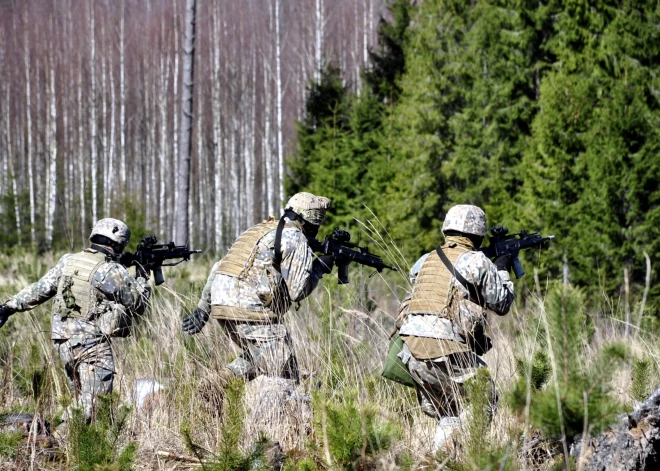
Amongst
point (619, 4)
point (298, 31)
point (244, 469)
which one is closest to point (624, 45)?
point (619, 4)

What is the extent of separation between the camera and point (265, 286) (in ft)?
16.3

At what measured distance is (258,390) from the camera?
4422 millimetres

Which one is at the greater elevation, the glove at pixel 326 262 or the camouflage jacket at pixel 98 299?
the glove at pixel 326 262

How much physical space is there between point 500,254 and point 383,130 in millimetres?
14194

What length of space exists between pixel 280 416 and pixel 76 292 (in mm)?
1744

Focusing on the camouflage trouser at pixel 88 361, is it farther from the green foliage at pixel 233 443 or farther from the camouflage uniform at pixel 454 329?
the green foliage at pixel 233 443

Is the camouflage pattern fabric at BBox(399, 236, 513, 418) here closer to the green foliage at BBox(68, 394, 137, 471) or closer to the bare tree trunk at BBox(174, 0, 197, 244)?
the green foliage at BBox(68, 394, 137, 471)

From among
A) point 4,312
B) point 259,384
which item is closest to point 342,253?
point 259,384

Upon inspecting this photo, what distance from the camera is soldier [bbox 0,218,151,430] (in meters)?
4.96

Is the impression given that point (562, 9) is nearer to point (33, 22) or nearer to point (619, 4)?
point (619, 4)

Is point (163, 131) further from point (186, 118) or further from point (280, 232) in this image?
point (280, 232)

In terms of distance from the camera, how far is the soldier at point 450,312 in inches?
165

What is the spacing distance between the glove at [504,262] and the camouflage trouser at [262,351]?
4.78 ft

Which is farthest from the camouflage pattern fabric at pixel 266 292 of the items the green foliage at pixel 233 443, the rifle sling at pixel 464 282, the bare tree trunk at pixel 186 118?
the bare tree trunk at pixel 186 118
